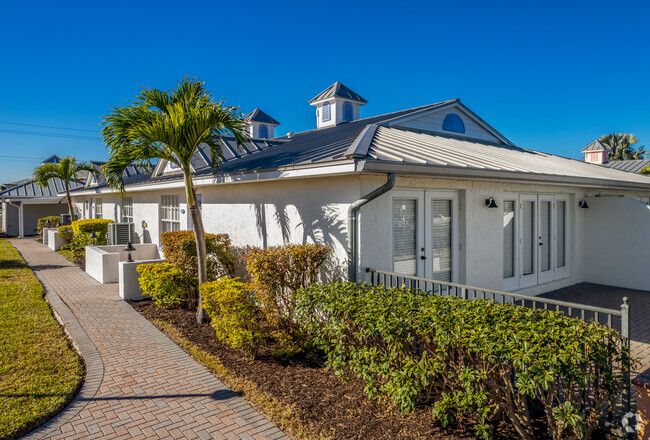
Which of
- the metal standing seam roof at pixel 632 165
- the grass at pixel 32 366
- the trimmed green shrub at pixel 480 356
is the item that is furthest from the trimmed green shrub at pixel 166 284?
the metal standing seam roof at pixel 632 165

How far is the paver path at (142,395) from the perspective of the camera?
4.13 m

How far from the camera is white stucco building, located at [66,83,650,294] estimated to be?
6551mm

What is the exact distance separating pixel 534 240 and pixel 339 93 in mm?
8094

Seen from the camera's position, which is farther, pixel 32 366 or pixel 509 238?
pixel 509 238

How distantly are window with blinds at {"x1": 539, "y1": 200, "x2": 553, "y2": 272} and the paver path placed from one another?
8.12 metres

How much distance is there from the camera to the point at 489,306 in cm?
433

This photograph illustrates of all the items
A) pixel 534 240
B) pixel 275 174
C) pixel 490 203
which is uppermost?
pixel 275 174

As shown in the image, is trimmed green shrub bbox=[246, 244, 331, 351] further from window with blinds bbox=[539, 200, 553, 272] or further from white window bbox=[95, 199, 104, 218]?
white window bbox=[95, 199, 104, 218]

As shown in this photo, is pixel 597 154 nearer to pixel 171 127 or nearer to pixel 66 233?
pixel 171 127

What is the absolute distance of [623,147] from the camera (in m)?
48.1

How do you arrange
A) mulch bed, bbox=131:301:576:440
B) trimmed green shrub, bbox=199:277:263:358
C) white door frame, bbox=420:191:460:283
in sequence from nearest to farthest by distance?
mulch bed, bbox=131:301:576:440
trimmed green shrub, bbox=199:277:263:358
white door frame, bbox=420:191:460:283

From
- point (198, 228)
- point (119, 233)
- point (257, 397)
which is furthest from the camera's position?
point (119, 233)

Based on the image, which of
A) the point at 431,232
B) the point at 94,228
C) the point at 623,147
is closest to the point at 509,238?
the point at 431,232

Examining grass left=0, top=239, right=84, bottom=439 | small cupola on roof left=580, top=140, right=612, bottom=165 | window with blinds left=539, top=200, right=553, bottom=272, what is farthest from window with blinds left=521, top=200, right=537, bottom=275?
Answer: small cupola on roof left=580, top=140, right=612, bottom=165
